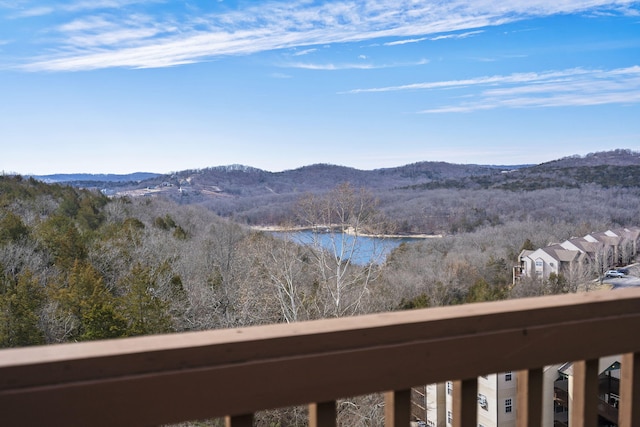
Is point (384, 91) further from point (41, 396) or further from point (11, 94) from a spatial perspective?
point (41, 396)

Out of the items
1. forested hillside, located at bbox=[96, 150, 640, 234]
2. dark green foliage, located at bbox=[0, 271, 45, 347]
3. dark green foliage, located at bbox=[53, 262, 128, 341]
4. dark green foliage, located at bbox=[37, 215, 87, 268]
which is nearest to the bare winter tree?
dark green foliage, located at bbox=[53, 262, 128, 341]

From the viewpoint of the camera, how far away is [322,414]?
0.76 meters

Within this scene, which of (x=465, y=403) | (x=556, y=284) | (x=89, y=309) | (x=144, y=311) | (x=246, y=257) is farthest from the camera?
(x=556, y=284)

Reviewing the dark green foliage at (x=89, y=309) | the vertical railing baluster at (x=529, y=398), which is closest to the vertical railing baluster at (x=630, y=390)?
the vertical railing baluster at (x=529, y=398)

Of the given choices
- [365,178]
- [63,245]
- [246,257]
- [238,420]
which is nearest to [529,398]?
[238,420]

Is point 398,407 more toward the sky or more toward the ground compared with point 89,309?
more toward the sky

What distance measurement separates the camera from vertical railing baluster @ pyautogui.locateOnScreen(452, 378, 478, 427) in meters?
0.84

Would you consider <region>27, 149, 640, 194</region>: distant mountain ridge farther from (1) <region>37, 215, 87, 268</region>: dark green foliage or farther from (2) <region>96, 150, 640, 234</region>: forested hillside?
(1) <region>37, 215, 87, 268</region>: dark green foliage

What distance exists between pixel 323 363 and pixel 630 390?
659mm

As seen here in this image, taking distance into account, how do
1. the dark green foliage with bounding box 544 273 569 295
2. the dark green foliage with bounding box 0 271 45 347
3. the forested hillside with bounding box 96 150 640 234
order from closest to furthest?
the dark green foliage with bounding box 0 271 45 347
the dark green foliage with bounding box 544 273 569 295
the forested hillside with bounding box 96 150 640 234

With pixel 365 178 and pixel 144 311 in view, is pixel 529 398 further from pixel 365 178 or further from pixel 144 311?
pixel 365 178

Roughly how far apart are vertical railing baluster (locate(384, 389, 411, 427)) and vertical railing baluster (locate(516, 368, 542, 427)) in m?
0.22

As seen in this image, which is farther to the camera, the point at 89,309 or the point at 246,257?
the point at 246,257

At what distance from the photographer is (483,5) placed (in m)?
20.6
